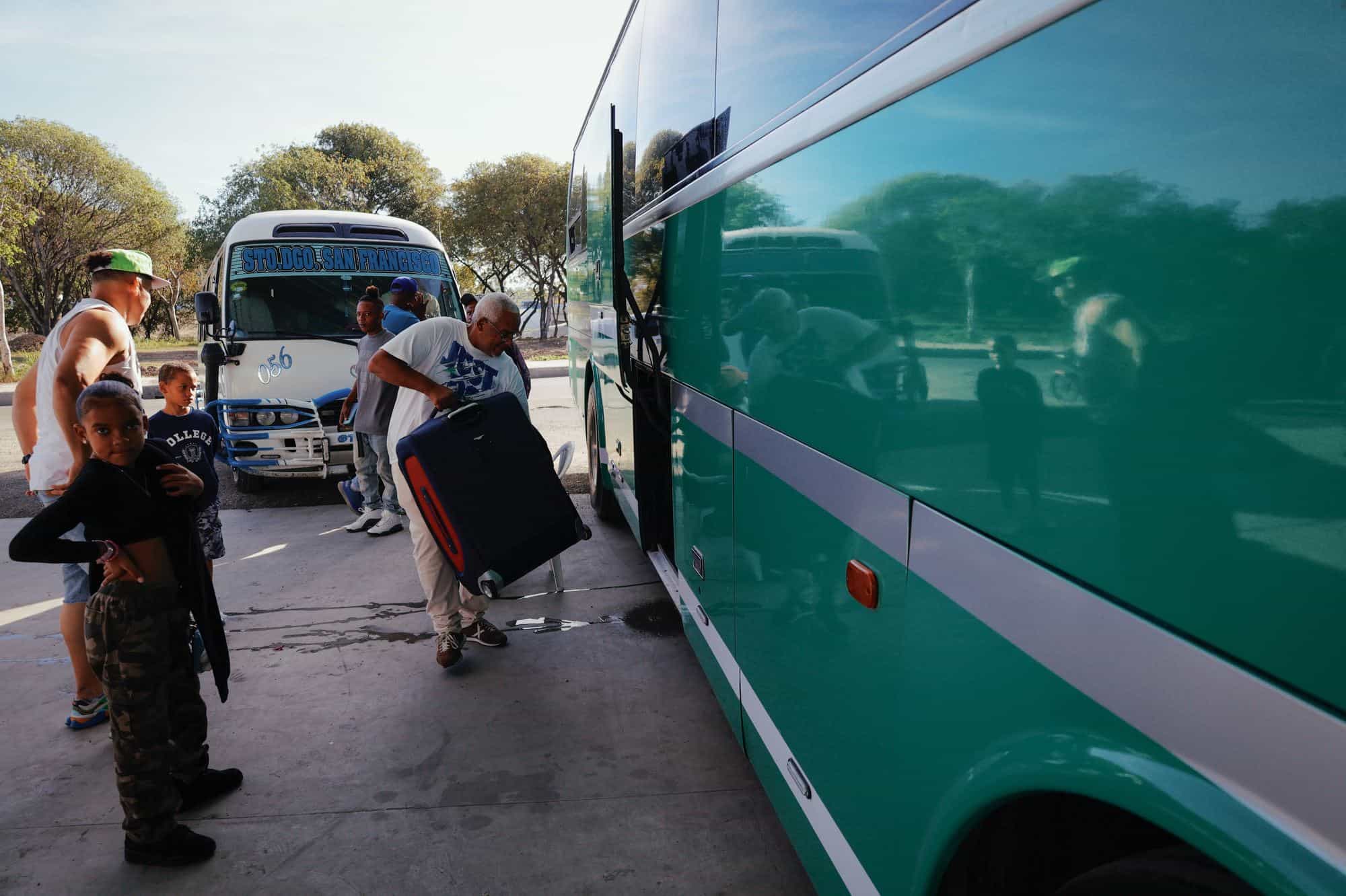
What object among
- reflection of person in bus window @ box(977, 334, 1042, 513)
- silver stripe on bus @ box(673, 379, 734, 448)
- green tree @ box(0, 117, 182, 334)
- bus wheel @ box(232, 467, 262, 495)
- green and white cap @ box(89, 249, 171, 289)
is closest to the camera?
reflection of person in bus window @ box(977, 334, 1042, 513)

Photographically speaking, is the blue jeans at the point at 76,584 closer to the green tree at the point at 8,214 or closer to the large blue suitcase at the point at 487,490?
the large blue suitcase at the point at 487,490

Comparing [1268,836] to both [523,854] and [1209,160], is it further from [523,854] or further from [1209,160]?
[523,854]

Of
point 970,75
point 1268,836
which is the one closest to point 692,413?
point 970,75

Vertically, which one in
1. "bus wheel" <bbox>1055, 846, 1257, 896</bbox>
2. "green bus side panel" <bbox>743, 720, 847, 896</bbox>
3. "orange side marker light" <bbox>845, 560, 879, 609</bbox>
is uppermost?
"orange side marker light" <bbox>845, 560, 879, 609</bbox>

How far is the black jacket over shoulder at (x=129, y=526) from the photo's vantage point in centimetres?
250

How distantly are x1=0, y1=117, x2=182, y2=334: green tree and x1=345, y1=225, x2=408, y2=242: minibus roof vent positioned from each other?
21.4 meters

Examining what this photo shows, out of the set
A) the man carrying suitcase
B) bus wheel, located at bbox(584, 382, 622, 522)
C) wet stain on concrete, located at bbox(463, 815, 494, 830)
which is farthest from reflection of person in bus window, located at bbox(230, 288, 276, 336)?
wet stain on concrete, located at bbox(463, 815, 494, 830)

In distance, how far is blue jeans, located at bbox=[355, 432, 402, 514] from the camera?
248 inches

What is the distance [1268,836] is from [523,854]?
2.36 m

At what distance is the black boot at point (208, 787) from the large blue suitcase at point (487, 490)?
1.11 metres

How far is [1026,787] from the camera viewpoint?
1165 mm

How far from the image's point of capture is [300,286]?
7590 millimetres

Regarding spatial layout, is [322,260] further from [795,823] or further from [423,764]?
[795,823]

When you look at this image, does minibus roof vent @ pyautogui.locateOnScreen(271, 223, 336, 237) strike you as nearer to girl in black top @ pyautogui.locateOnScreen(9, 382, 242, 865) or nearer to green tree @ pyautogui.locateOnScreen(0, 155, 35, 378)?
girl in black top @ pyautogui.locateOnScreen(9, 382, 242, 865)
